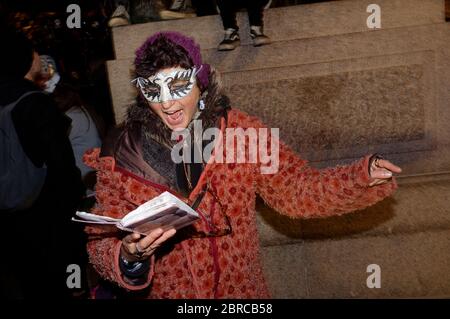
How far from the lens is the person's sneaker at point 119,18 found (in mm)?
4176

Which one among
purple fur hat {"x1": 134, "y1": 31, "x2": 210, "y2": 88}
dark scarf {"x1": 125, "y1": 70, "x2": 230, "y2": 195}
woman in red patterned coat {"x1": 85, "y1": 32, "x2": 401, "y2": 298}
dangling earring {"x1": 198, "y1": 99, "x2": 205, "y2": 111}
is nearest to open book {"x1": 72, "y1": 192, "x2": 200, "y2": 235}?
woman in red patterned coat {"x1": 85, "y1": 32, "x2": 401, "y2": 298}

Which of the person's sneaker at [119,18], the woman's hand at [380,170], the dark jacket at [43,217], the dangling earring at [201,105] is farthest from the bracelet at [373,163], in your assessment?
the person's sneaker at [119,18]

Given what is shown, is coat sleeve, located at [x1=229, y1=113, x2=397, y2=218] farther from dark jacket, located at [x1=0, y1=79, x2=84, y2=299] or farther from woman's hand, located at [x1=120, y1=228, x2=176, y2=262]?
dark jacket, located at [x1=0, y1=79, x2=84, y2=299]

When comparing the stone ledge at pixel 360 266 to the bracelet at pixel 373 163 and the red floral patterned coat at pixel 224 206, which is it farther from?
the bracelet at pixel 373 163

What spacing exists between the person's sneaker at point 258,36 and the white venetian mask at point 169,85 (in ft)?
4.79

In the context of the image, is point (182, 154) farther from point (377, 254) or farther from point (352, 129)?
point (377, 254)

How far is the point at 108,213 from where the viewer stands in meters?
2.38

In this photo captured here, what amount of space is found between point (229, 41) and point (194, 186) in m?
1.76

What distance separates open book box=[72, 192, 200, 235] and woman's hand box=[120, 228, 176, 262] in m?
0.02

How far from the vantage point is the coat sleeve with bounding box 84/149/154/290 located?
2350 millimetres

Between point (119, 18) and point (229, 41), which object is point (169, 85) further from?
point (119, 18)

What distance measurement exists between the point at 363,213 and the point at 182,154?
198 cm

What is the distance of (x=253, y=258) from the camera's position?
257cm
